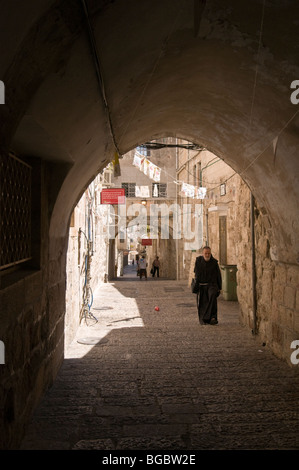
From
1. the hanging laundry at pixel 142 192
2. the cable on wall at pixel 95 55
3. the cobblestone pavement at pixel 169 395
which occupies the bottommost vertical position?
the cobblestone pavement at pixel 169 395

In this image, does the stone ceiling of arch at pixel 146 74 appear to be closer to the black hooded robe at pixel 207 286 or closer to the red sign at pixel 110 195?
the black hooded robe at pixel 207 286

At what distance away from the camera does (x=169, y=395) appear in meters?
3.87

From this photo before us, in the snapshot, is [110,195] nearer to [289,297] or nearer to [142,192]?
[142,192]

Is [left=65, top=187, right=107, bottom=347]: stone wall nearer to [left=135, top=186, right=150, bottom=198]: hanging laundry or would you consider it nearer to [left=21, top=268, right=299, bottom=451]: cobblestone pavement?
[left=21, top=268, right=299, bottom=451]: cobblestone pavement

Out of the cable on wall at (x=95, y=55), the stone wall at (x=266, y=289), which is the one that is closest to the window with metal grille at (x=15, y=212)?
the cable on wall at (x=95, y=55)

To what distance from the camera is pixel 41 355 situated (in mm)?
3670

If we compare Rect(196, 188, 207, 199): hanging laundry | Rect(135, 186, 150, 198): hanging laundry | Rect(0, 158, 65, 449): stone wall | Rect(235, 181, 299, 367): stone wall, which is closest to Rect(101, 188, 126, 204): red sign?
Rect(196, 188, 207, 199): hanging laundry

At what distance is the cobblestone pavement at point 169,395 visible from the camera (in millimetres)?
2988

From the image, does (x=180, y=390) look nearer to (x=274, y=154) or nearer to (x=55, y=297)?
(x=55, y=297)

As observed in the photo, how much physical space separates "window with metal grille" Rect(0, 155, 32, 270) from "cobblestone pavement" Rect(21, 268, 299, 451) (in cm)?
150

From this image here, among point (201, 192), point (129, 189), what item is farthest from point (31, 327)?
point (129, 189)

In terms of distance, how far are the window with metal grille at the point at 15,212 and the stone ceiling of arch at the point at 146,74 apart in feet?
0.78
